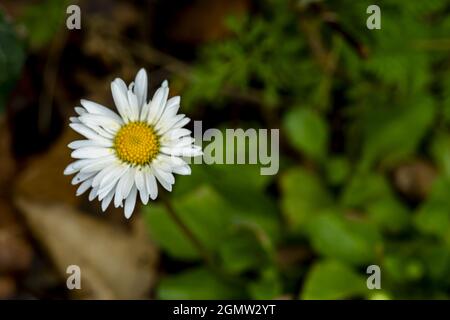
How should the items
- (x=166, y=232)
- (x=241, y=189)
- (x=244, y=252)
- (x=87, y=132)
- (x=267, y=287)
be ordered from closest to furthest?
(x=87, y=132) < (x=267, y=287) < (x=244, y=252) < (x=166, y=232) < (x=241, y=189)

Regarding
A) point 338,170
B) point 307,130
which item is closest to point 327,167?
point 338,170

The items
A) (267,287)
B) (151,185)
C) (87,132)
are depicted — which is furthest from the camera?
(267,287)

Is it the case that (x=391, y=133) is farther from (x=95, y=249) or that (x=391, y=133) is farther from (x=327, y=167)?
(x=95, y=249)

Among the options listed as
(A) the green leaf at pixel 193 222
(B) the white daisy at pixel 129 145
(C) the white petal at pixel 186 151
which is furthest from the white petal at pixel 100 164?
(A) the green leaf at pixel 193 222

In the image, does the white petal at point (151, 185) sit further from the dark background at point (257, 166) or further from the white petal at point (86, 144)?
the dark background at point (257, 166)

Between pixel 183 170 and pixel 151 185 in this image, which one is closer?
pixel 183 170

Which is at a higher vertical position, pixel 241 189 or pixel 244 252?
pixel 241 189

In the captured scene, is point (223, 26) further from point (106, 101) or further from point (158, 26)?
point (106, 101)
